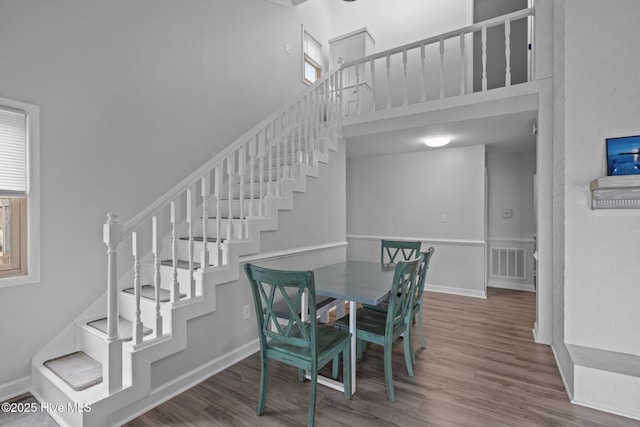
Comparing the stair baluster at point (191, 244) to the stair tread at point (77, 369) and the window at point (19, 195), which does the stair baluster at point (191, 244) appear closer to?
the stair tread at point (77, 369)

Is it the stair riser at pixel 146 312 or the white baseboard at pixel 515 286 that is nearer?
the stair riser at pixel 146 312

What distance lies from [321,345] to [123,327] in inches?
63.0

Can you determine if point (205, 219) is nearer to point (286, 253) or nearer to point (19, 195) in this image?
point (286, 253)

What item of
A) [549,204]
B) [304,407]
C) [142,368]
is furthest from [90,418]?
[549,204]

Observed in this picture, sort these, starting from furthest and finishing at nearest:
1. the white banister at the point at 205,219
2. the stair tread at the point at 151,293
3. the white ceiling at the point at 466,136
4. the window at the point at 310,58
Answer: the window at the point at 310,58 < the white ceiling at the point at 466,136 < the stair tread at the point at 151,293 < the white banister at the point at 205,219

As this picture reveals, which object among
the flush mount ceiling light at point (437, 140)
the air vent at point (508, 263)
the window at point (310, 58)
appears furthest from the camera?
the window at point (310, 58)

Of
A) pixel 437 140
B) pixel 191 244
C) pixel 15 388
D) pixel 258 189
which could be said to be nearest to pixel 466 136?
pixel 437 140

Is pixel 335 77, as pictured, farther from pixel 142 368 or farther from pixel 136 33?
pixel 142 368

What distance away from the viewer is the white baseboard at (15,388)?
2.10 meters

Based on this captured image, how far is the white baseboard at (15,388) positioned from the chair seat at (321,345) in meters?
1.85

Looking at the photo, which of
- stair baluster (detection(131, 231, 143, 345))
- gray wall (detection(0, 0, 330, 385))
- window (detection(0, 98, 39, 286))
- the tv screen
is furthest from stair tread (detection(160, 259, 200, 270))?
→ the tv screen

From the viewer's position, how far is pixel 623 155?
2.00m

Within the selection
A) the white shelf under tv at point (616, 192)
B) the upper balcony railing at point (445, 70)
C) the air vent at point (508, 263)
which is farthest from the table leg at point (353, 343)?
the air vent at point (508, 263)

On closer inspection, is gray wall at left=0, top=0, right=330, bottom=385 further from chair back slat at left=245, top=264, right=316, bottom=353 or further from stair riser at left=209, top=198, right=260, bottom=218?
chair back slat at left=245, top=264, right=316, bottom=353
